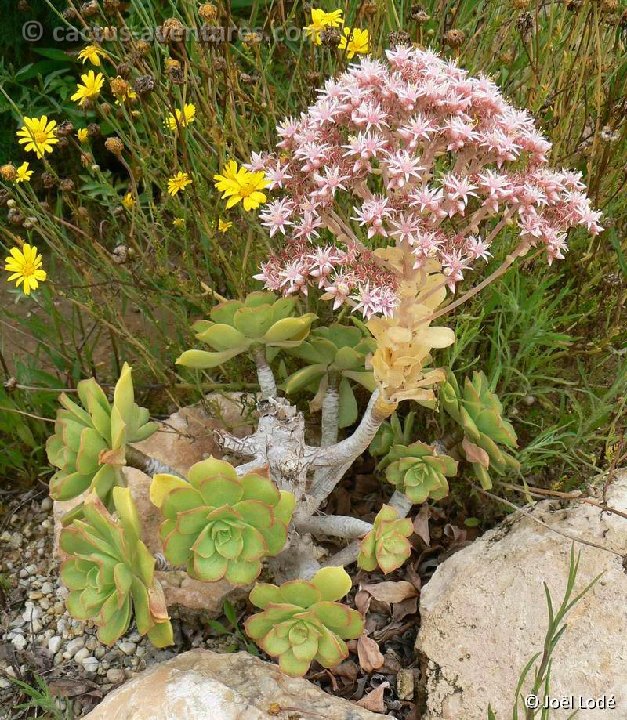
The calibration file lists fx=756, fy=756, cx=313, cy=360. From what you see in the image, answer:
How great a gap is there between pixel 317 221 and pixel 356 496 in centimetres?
109

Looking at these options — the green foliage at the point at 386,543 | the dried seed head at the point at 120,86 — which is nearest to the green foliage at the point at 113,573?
the green foliage at the point at 386,543

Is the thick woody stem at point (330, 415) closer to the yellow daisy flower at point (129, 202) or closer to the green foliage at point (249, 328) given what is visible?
the green foliage at point (249, 328)

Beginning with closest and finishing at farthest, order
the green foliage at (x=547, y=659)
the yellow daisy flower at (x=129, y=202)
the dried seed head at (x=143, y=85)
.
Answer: the green foliage at (x=547, y=659)
the dried seed head at (x=143, y=85)
the yellow daisy flower at (x=129, y=202)

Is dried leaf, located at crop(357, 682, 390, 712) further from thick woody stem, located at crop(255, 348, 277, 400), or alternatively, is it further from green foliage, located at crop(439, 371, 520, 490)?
thick woody stem, located at crop(255, 348, 277, 400)

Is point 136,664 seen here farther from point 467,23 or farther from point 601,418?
point 467,23

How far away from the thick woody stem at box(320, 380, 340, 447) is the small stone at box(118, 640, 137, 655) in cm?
81

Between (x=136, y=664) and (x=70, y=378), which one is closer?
(x=136, y=664)

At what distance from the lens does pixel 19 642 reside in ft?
7.35

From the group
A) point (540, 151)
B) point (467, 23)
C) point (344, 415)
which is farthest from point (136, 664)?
point (467, 23)

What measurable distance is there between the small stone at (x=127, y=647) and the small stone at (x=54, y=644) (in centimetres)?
19

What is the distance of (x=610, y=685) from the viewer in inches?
66.3

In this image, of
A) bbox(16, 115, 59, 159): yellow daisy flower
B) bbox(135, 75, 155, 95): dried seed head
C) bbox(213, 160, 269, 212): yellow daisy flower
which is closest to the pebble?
bbox(213, 160, 269, 212): yellow daisy flower

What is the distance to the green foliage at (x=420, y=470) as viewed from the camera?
6.43 ft

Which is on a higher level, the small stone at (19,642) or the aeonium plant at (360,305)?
the aeonium plant at (360,305)
